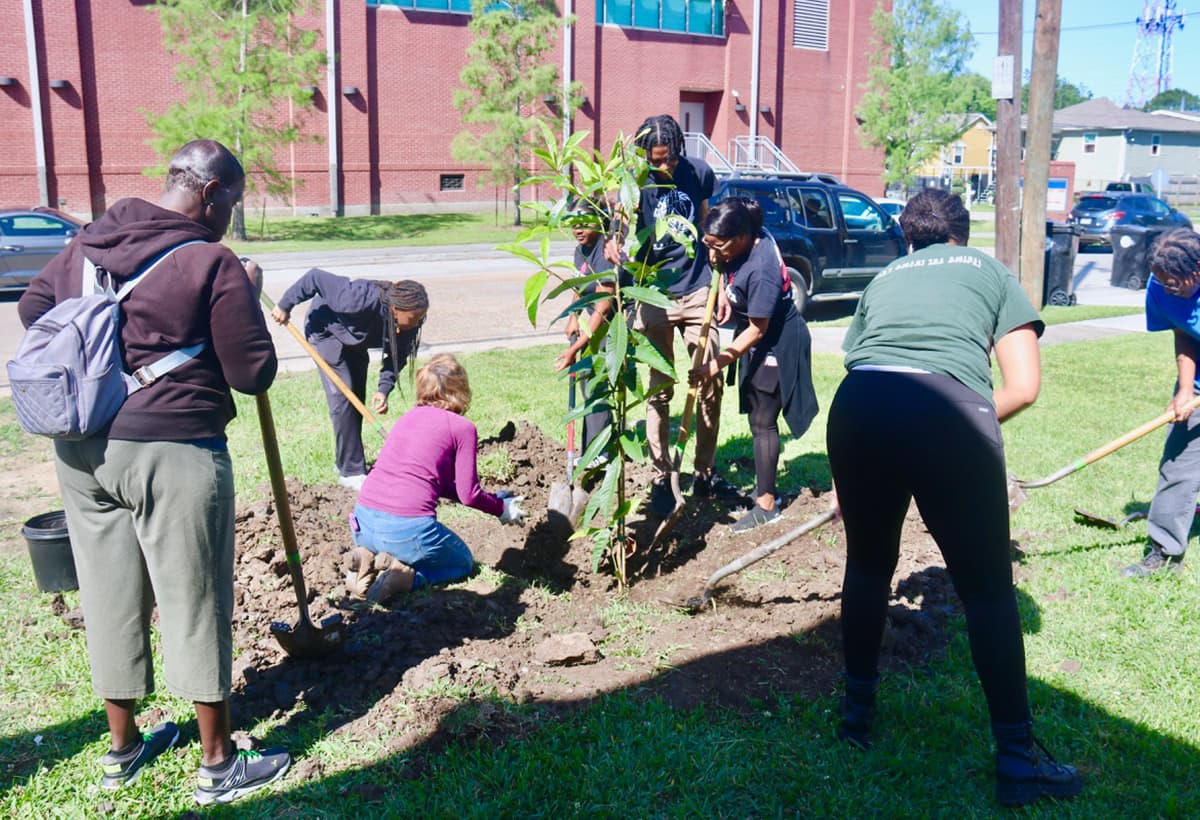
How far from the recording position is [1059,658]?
14.4 feet

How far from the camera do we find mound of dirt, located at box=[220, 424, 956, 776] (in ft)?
13.0

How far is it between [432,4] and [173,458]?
1306 inches

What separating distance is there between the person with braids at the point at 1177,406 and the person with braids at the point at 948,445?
78.4 inches

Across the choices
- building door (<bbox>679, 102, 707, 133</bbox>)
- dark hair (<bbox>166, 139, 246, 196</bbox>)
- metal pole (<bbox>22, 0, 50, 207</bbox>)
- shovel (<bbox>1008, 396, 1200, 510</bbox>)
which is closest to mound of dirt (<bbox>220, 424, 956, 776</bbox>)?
shovel (<bbox>1008, 396, 1200, 510</bbox>)

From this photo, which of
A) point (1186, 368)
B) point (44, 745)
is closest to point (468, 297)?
point (1186, 368)

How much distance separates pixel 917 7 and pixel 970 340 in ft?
138

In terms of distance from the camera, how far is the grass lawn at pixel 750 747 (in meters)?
3.34

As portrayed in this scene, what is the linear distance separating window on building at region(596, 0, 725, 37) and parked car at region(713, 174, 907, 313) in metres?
23.1

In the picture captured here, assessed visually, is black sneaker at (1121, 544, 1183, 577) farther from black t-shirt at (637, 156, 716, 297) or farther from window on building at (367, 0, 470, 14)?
window on building at (367, 0, 470, 14)

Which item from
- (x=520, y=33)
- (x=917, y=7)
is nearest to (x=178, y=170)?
(x=520, y=33)

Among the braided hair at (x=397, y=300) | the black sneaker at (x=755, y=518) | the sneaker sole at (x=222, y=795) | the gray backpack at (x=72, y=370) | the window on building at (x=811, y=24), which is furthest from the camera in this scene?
the window on building at (x=811, y=24)

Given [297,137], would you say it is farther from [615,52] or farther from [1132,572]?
[1132,572]

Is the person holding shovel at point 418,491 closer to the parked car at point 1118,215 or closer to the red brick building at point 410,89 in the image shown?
the parked car at point 1118,215

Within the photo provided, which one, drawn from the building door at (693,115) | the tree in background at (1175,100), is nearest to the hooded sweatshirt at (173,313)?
the building door at (693,115)
